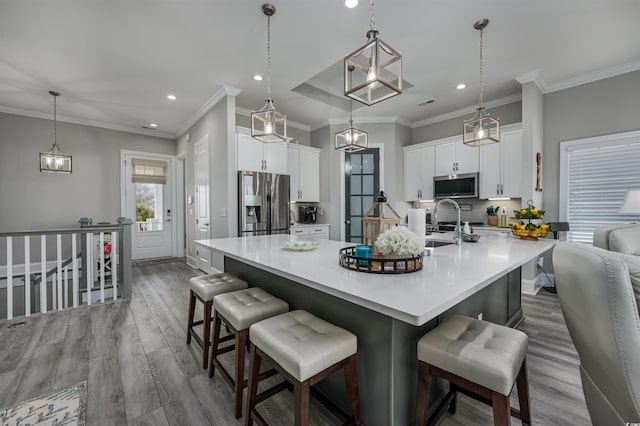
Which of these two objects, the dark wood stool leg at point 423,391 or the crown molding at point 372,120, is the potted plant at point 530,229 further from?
the crown molding at point 372,120

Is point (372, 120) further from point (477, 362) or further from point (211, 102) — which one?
point (477, 362)

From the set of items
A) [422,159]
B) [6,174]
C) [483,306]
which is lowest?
[483,306]

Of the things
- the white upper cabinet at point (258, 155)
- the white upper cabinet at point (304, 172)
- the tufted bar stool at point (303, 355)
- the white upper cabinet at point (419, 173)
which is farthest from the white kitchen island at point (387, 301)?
the white upper cabinet at point (304, 172)

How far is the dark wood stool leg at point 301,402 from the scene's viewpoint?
1027 millimetres

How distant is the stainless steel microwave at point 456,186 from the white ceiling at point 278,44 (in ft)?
4.27

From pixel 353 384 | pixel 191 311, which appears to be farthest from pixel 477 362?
pixel 191 311

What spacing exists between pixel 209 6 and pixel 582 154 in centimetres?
485

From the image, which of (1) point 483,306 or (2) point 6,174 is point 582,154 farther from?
(2) point 6,174

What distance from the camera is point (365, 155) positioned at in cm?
523

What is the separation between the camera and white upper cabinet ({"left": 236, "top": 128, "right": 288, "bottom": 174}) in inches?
161

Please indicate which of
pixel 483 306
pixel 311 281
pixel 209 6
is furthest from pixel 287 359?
pixel 209 6

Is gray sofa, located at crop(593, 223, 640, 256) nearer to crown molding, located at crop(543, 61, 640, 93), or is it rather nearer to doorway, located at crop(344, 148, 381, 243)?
crown molding, located at crop(543, 61, 640, 93)

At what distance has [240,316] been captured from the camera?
150cm

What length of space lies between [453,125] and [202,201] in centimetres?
480
